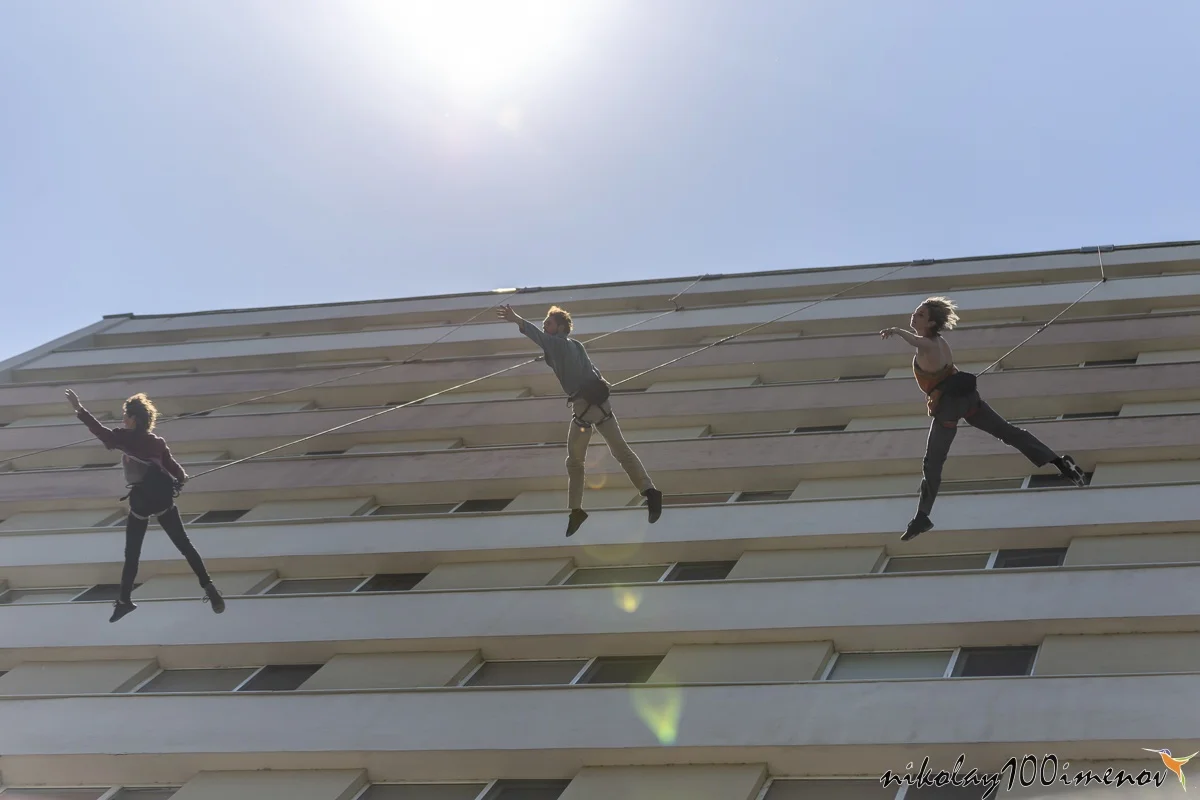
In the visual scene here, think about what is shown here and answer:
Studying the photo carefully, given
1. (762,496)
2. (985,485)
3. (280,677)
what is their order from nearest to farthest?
(280,677) < (985,485) < (762,496)

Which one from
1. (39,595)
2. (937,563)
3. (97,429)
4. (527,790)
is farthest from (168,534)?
(937,563)

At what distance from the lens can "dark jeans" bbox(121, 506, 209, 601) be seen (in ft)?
42.9

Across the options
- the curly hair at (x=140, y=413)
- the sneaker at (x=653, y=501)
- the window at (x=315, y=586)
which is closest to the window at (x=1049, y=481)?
the sneaker at (x=653, y=501)

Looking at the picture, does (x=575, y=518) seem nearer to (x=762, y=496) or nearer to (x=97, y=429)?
(x=97, y=429)

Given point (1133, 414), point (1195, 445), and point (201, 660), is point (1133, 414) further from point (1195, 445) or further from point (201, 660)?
point (201, 660)

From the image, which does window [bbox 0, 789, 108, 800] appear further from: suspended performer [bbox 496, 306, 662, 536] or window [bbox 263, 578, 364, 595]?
suspended performer [bbox 496, 306, 662, 536]

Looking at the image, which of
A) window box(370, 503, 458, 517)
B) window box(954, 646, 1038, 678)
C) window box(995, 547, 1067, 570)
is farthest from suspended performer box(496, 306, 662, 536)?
window box(370, 503, 458, 517)

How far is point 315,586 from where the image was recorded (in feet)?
60.0

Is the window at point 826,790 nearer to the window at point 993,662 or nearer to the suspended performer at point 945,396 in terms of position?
the window at point 993,662

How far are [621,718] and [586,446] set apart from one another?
2867mm

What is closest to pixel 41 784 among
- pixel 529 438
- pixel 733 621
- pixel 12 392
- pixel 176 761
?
pixel 176 761

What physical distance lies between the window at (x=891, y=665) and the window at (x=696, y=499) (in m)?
4.79

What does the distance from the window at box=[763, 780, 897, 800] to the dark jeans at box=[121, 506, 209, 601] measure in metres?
6.29

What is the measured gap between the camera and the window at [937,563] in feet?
50.5
